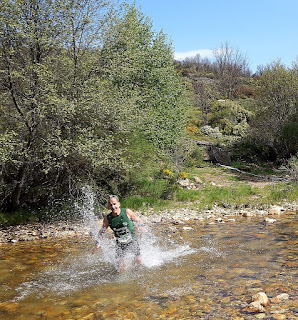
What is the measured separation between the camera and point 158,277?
6.07 meters

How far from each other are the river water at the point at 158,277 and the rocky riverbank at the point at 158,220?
629 mm

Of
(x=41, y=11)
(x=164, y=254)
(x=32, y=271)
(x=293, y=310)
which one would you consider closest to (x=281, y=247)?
(x=164, y=254)

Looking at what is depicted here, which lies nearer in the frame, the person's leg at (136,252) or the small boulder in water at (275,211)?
the person's leg at (136,252)

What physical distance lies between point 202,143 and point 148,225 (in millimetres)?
17561

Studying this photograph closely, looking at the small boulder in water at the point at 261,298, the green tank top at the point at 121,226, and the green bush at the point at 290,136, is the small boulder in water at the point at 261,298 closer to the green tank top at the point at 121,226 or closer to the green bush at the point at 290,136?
the green tank top at the point at 121,226

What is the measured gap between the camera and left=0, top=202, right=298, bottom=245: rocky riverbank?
384 inches

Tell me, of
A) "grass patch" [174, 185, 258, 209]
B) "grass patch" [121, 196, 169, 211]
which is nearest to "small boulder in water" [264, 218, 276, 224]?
"grass patch" [174, 185, 258, 209]

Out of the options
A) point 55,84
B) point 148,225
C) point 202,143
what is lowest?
point 148,225

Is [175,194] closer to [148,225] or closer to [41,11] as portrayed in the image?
[148,225]

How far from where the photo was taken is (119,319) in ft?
14.7

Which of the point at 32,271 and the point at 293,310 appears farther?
the point at 32,271

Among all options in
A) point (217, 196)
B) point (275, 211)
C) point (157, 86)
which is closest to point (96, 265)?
point (275, 211)

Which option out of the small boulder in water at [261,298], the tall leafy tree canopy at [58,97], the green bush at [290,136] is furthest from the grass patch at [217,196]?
the green bush at [290,136]

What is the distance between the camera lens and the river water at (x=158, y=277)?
4691 mm
